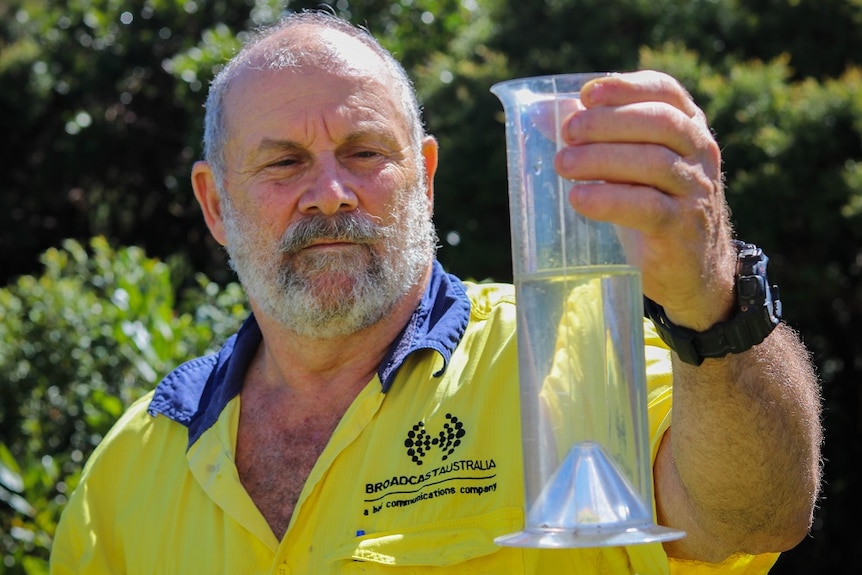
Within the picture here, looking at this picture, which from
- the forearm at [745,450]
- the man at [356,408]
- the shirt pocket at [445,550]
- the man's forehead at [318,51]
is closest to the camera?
the forearm at [745,450]

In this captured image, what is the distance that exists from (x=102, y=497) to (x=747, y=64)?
13.8 ft

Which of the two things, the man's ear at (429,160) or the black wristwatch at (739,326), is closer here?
the black wristwatch at (739,326)

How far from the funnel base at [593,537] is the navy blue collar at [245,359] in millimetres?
1083

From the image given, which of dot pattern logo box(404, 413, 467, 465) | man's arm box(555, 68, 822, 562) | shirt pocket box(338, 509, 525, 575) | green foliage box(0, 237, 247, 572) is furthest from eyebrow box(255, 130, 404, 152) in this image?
green foliage box(0, 237, 247, 572)

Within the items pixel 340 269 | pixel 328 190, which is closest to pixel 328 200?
pixel 328 190

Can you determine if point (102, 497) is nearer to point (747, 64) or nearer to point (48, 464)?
point (48, 464)

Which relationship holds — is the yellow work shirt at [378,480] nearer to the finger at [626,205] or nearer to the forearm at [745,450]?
the forearm at [745,450]

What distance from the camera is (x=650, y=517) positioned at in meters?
1.53

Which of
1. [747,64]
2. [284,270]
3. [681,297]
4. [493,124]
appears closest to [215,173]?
[284,270]

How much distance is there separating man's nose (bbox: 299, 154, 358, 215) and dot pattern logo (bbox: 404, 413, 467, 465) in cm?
53

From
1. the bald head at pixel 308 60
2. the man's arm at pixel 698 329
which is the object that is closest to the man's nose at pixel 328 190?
the bald head at pixel 308 60

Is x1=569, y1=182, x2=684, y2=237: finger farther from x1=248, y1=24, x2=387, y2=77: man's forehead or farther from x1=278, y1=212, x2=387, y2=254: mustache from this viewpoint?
x1=248, y1=24, x2=387, y2=77: man's forehead

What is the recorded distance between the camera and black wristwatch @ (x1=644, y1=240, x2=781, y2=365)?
169 cm

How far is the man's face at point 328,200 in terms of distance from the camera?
8.63 ft
